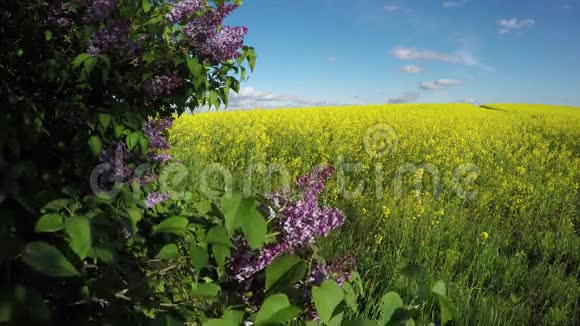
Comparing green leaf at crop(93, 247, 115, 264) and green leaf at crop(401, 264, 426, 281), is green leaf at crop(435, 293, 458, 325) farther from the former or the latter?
green leaf at crop(93, 247, 115, 264)

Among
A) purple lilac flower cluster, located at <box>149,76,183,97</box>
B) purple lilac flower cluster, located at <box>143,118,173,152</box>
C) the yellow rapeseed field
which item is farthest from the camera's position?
the yellow rapeseed field

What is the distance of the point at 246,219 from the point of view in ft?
3.13

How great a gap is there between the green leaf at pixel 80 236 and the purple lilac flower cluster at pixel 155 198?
1415 millimetres

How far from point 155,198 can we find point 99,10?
1.01 metres

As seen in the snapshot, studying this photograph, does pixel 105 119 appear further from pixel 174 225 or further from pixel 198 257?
pixel 198 257

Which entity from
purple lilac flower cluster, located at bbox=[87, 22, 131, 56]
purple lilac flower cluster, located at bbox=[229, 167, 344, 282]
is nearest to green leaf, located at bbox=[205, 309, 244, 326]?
purple lilac flower cluster, located at bbox=[229, 167, 344, 282]

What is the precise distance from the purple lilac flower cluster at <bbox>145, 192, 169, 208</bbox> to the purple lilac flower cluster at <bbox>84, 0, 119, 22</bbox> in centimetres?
96

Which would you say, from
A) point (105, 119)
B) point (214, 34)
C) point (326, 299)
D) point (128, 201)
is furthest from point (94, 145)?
point (326, 299)

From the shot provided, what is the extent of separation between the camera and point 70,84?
2240 mm

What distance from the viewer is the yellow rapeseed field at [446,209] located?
3.40 metres

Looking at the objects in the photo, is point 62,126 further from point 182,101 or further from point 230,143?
point 230,143

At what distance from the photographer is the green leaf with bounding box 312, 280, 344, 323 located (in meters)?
0.95

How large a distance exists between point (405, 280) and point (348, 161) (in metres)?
4.22

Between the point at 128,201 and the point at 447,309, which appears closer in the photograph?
the point at 447,309
